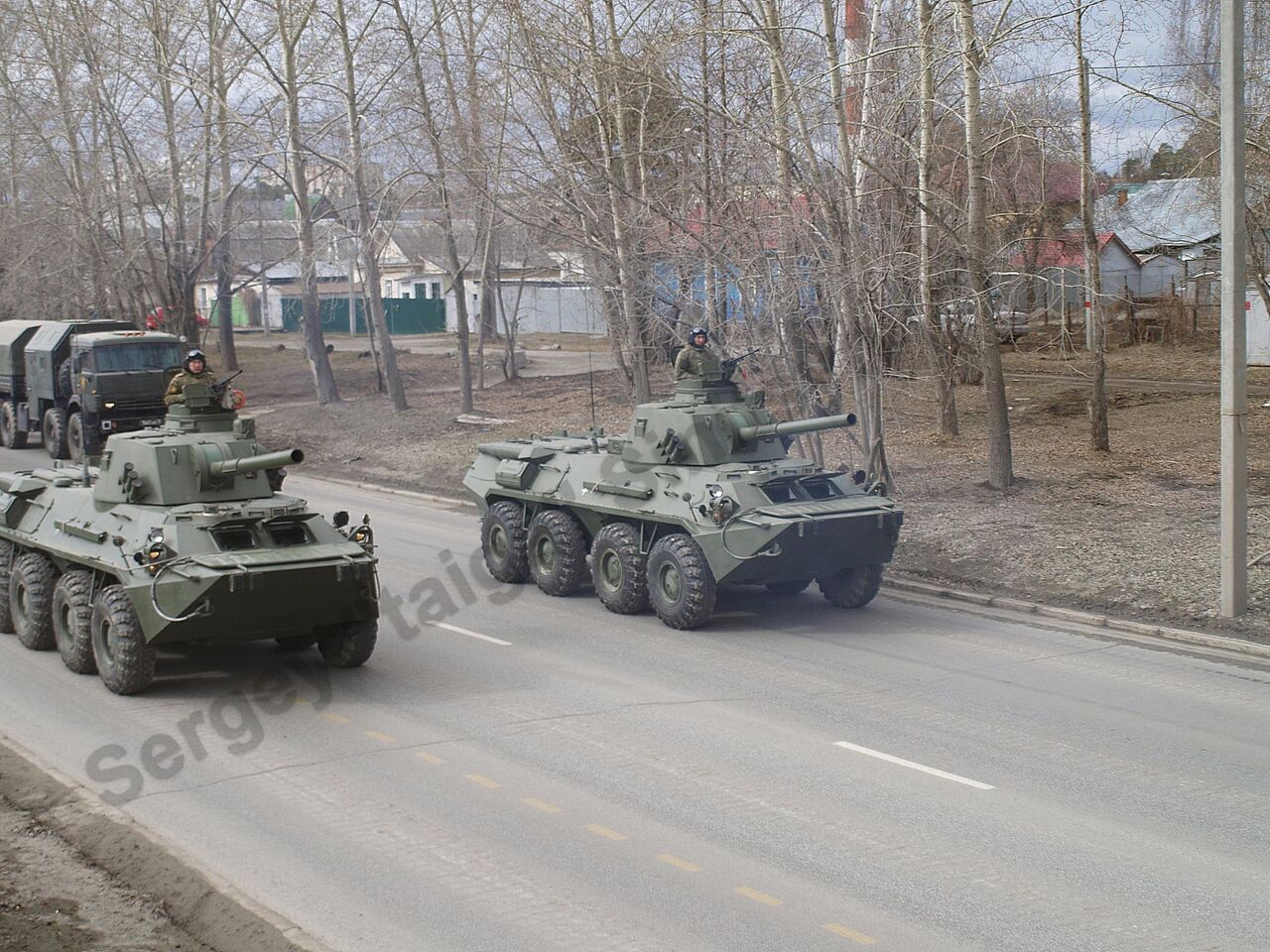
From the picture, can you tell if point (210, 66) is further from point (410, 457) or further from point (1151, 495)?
point (1151, 495)

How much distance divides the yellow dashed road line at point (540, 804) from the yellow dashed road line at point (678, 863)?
3.22 feet

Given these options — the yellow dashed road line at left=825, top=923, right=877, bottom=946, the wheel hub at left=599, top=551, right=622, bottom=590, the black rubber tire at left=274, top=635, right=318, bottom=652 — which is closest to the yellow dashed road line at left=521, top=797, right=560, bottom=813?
the yellow dashed road line at left=825, top=923, right=877, bottom=946

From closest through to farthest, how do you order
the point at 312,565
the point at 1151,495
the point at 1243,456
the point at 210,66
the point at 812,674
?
the point at 312,565
the point at 812,674
the point at 1243,456
the point at 1151,495
the point at 210,66

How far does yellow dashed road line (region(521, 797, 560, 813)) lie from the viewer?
9.00m

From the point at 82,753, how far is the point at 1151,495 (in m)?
13.7

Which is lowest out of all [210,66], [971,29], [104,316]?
[104,316]

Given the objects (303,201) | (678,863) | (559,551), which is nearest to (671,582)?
(559,551)

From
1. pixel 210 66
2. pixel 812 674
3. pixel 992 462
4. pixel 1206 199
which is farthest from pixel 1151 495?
pixel 210 66

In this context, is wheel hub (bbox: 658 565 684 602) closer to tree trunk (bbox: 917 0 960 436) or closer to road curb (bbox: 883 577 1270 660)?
road curb (bbox: 883 577 1270 660)

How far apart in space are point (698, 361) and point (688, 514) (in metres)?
2.41

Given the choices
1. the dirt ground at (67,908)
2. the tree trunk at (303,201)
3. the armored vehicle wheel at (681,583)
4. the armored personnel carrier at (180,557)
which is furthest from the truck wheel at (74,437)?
the dirt ground at (67,908)

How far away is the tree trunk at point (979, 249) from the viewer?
55.7 feet

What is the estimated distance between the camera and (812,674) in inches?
490

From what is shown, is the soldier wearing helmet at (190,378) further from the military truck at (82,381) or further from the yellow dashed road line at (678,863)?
the military truck at (82,381)
